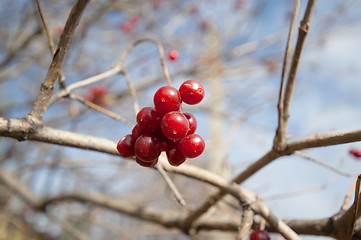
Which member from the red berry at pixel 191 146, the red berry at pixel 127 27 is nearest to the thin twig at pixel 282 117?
the red berry at pixel 191 146

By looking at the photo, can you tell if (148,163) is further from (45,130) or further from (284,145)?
(284,145)

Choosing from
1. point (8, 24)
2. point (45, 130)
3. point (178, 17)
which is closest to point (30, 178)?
point (8, 24)

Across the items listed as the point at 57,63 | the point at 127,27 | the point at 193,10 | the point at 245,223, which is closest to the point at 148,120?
the point at 57,63

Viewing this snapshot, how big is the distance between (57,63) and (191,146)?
1.93 feet

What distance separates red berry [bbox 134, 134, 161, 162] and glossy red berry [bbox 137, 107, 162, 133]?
0.11 feet

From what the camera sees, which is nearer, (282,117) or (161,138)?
(161,138)

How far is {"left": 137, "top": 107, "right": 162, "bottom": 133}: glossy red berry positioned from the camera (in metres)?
0.87

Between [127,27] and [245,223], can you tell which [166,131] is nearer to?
[245,223]

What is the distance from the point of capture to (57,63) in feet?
3.47

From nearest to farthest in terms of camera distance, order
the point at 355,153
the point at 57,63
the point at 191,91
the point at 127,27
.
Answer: the point at 191,91 → the point at 57,63 → the point at 355,153 → the point at 127,27

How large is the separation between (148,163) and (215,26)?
16.7 feet

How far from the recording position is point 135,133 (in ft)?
2.97

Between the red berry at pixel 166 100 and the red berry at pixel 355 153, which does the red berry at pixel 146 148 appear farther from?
the red berry at pixel 355 153

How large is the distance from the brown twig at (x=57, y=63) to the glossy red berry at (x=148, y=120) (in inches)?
15.2
